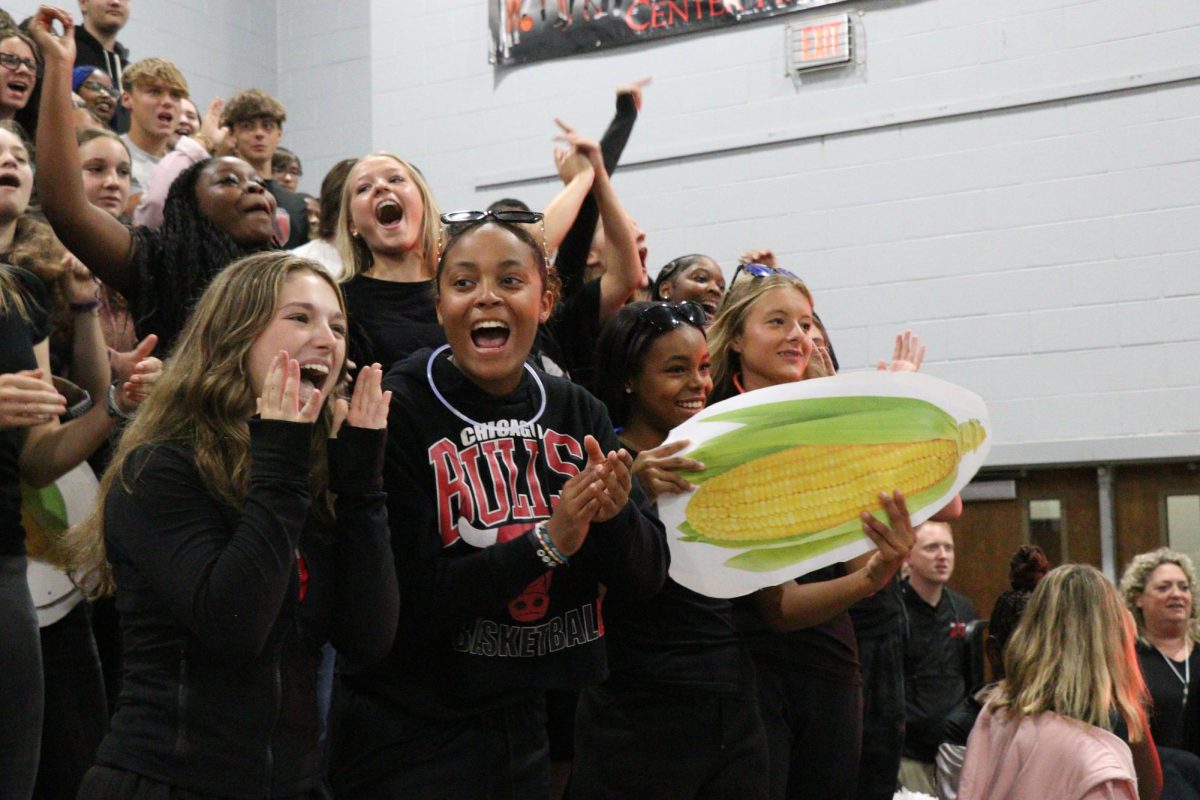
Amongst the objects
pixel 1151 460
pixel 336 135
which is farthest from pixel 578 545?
pixel 336 135

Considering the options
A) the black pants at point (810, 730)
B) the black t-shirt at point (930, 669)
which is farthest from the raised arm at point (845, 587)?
the black t-shirt at point (930, 669)

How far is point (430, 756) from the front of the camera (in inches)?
72.6

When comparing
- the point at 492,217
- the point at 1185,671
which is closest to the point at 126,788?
the point at 492,217

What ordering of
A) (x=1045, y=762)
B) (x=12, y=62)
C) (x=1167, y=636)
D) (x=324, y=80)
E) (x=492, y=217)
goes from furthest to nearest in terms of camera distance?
(x=324, y=80), (x=1167, y=636), (x=12, y=62), (x=1045, y=762), (x=492, y=217)

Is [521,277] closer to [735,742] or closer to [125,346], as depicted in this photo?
[735,742]

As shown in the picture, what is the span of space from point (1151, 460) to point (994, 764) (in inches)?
127

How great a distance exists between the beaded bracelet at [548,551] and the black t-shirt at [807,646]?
903 mm

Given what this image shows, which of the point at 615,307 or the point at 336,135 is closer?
the point at 615,307

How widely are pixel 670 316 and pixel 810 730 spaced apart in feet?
2.88

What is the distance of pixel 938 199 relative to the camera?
6.51m

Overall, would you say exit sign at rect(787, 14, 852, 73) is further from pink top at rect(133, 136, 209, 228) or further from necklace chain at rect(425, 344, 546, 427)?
necklace chain at rect(425, 344, 546, 427)

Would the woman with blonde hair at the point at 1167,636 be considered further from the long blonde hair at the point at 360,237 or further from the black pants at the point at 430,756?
the black pants at the point at 430,756

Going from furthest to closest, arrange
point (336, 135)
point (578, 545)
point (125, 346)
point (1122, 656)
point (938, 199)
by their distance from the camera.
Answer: point (336, 135)
point (938, 199)
point (1122, 656)
point (125, 346)
point (578, 545)

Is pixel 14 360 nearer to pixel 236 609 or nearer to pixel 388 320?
pixel 388 320
